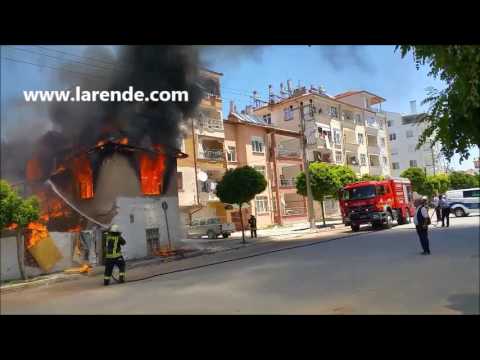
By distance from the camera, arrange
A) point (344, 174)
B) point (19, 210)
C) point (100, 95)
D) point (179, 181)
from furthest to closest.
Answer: point (344, 174) → point (179, 181) → point (19, 210) → point (100, 95)

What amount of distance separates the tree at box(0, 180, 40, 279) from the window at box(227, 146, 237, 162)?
3386mm

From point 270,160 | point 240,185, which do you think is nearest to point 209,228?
point 240,185

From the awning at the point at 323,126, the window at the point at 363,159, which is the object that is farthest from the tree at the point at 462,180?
the awning at the point at 323,126

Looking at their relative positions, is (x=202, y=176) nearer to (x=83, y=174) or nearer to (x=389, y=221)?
(x=83, y=174)

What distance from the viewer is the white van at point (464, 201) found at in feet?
16.6

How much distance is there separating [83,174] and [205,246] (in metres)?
2.66

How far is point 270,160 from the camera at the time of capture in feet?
26.3

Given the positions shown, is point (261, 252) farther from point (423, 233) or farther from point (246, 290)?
point (423, 233)

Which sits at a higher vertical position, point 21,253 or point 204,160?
point 204,160

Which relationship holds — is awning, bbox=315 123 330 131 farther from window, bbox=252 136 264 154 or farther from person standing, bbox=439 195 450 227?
person standing, bbox=439 195 450 227

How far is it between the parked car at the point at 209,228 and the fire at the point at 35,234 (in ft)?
7.76

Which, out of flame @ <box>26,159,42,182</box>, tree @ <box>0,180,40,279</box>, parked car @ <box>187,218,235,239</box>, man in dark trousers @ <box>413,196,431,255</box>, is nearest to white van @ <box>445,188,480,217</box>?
man in dark trousers @ <box>413,196,431,255</box>

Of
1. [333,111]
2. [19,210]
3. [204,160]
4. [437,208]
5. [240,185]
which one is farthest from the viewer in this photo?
[204,160]
